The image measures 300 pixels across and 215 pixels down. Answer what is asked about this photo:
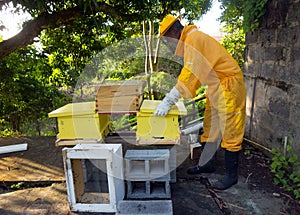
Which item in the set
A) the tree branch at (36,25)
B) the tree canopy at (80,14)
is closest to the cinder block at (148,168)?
the tree canopy at (80,14)

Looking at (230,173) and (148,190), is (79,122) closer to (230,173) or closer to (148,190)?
(148,190)

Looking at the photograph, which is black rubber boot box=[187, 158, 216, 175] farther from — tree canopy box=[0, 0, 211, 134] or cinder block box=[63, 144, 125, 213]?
tree canopy box=[0, 0, 211, 134]

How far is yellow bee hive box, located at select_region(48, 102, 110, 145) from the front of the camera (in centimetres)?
242

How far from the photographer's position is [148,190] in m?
2.61

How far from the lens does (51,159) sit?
371cm

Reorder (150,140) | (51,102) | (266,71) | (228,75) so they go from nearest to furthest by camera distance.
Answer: (150,140) → (228,75) → (266,71) → (51,102)

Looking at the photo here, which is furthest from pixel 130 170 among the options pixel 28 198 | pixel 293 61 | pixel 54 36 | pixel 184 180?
pixel 54 36

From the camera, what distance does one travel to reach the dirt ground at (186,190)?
2.41m

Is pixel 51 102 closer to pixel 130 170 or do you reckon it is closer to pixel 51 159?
pixel 51 159

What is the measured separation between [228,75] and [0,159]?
3767mm

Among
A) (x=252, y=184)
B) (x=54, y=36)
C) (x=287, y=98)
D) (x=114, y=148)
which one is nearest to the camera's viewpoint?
(x=114, y=148)

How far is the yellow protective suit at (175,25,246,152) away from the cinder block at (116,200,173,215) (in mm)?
1094

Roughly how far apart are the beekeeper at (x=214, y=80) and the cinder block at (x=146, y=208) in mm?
871

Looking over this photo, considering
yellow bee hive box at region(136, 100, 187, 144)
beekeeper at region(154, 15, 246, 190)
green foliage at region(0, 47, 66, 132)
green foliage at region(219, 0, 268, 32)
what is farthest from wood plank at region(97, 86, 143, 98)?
green foliage at region(0, 47, 66, 132)
